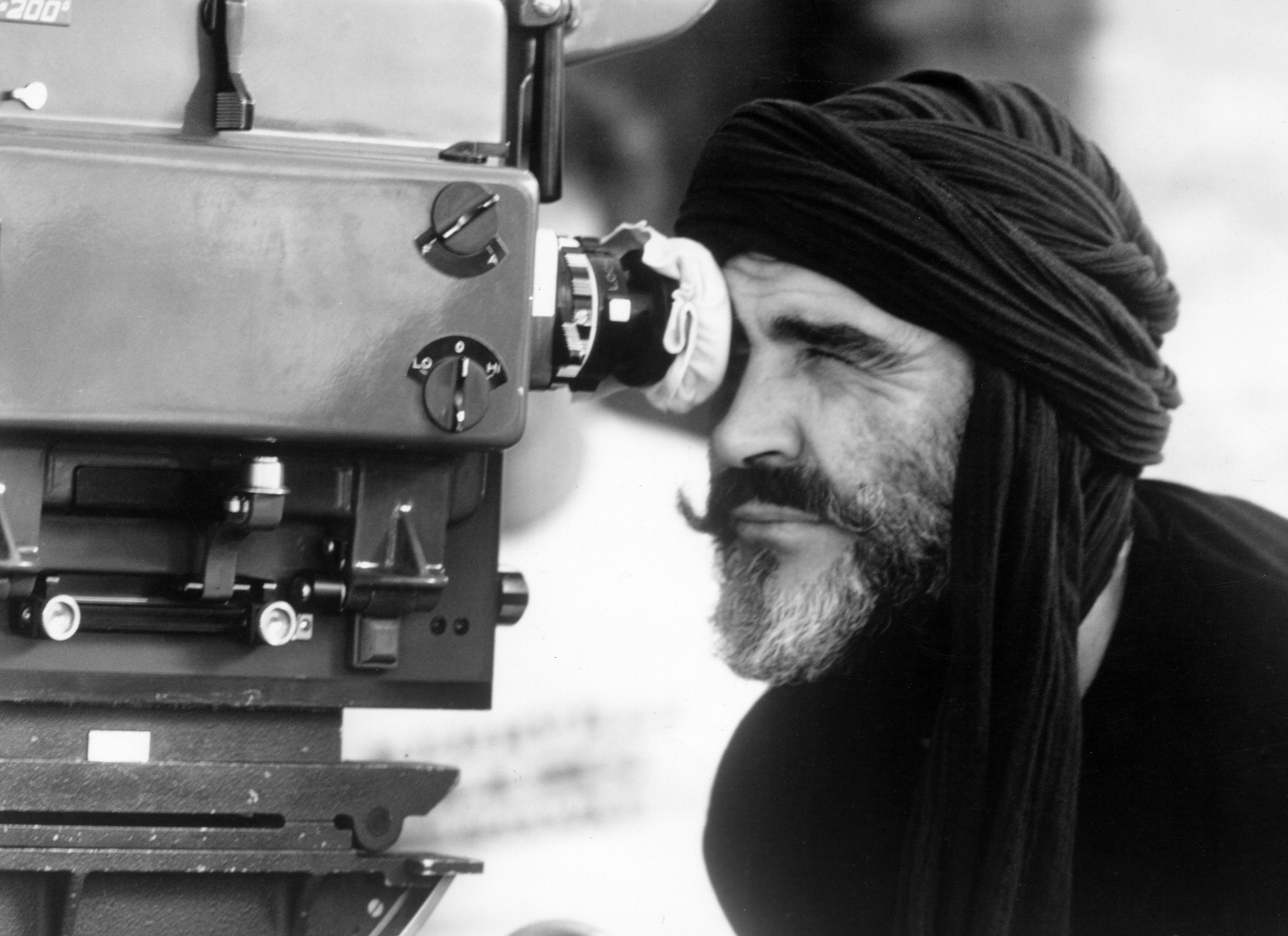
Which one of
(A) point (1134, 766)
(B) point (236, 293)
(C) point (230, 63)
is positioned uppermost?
(C) point (230, 63)

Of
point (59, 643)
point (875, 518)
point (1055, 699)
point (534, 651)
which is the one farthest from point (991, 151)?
point (59, 643)

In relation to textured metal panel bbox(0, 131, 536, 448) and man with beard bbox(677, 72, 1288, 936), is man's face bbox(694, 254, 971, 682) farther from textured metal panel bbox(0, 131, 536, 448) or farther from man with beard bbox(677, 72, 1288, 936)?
textured metal panel bbox(0, 131, 536, 448)

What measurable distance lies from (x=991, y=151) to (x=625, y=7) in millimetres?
289

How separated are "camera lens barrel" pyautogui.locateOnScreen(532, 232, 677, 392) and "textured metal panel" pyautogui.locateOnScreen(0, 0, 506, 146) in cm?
10

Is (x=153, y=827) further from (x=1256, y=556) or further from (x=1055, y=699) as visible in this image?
(x=1256, y=556)

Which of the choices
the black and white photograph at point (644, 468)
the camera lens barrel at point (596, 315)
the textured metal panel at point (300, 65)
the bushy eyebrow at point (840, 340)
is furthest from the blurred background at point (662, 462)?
the textured metal panel at point (300, 65)

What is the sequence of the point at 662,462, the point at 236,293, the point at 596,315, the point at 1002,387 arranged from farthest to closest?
the point at 662,462, the point at 1002,387, the point at 596,315, the point at 236,293

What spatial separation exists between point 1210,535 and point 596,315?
536mm

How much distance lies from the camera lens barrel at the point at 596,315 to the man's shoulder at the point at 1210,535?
15.7 inches

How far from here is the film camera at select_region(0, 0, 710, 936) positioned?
31.3 inches

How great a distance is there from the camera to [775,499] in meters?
1.20

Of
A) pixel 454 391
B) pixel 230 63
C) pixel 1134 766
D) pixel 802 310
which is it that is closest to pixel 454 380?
pixel 454 391

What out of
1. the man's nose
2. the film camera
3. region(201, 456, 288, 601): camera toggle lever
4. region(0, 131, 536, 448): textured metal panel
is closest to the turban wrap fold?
the man's nose

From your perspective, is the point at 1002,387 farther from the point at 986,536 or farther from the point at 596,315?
the point at 596,315
